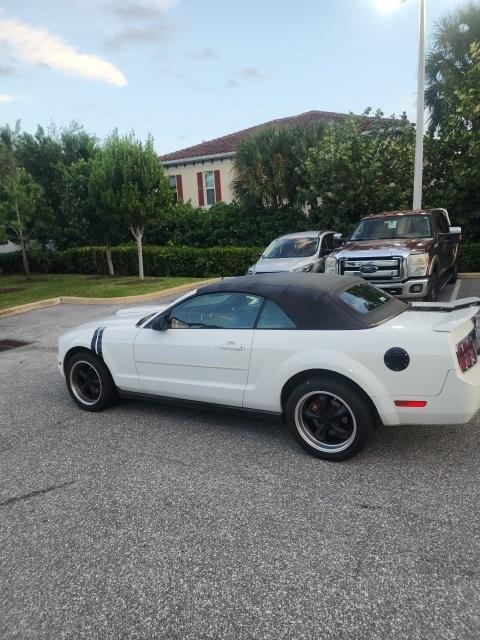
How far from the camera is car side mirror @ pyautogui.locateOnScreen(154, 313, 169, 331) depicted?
4.59 m

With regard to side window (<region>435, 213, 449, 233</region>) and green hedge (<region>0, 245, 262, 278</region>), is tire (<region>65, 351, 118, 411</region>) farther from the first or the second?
green hedge (<region>0, 245, 262, 278</region>)

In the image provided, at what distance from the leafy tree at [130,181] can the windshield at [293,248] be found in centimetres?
546

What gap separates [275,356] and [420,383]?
1.10 metres

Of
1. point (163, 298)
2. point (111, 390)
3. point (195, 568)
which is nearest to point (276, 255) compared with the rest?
point (163, 298)

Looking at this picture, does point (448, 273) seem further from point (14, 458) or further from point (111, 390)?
point (14, 458)

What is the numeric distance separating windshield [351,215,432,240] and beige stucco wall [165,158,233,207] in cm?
1722

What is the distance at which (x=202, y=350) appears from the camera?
4281mm

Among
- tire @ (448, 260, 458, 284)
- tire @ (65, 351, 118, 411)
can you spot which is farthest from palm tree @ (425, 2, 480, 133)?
tire @ (65, 351, 118, 411)

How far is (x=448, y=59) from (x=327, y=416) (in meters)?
17.0

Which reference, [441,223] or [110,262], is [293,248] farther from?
[110,262]

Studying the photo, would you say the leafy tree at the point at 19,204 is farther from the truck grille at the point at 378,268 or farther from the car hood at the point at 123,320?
the car hood at the point at 123,320

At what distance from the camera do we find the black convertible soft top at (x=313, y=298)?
3820 mm

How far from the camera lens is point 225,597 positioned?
2.44 meters

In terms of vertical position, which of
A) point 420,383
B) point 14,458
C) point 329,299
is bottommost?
point 14,458
